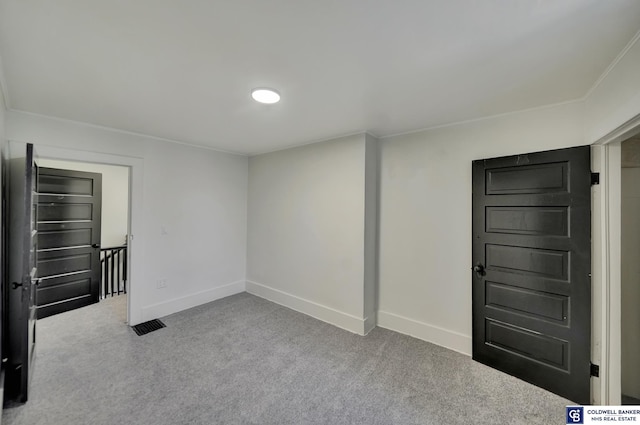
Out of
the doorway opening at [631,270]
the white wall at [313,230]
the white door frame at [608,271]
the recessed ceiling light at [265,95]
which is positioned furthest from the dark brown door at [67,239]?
the doorway opening at [631,270]

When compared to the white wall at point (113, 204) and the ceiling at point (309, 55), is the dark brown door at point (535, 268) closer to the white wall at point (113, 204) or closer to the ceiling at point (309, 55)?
the ceiling at point (309, 55)

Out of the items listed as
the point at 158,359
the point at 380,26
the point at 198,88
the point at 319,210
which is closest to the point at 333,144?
the point at 319,210

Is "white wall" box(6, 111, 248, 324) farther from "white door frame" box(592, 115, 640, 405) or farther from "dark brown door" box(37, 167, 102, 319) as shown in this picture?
"white door frame" box(592, 115, 640, 405)

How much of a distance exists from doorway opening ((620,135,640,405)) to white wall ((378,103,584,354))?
1.70 ft

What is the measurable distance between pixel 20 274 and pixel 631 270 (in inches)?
204

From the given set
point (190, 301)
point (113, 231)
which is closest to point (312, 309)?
point (190, 301)

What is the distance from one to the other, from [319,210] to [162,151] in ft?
7.44

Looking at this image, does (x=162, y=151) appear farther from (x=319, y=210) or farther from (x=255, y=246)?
(x=319, y=210)

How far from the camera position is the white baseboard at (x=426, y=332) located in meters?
2.58

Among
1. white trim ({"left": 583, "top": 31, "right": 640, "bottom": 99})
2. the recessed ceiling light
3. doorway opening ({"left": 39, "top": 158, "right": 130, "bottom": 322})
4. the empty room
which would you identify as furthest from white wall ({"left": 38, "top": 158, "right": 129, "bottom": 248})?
white trim ({"left": 583, "top": 31, "right": 640, "bottom": 99})

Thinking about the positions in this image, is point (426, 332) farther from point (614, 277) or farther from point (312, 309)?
point (614, 277)

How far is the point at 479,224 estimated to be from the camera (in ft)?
7.89

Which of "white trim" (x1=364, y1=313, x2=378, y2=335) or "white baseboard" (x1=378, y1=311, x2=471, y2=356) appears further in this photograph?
"white trim" (x1=364, y1=313, x2=378, y2=335)

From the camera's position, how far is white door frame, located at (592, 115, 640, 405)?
70.1 inches
